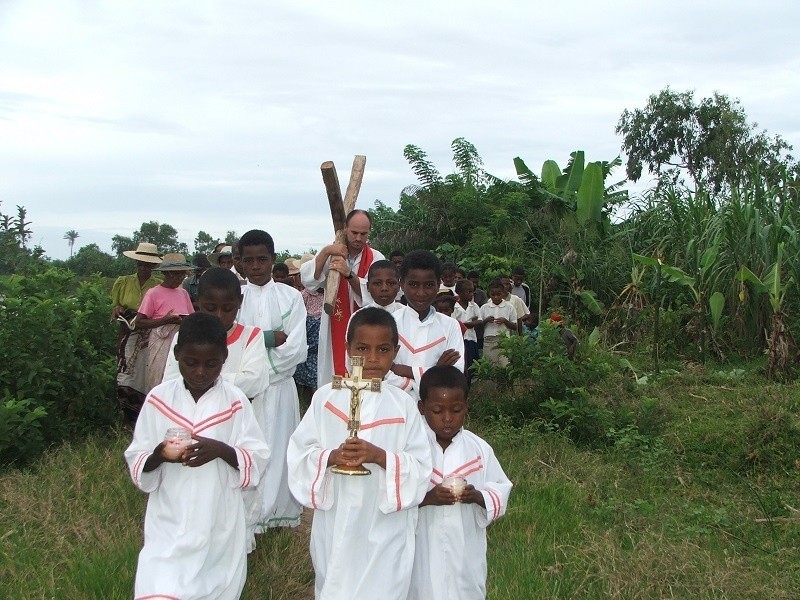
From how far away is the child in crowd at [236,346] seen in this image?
4465 millimetres

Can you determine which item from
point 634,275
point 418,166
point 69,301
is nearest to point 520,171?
point 418,166

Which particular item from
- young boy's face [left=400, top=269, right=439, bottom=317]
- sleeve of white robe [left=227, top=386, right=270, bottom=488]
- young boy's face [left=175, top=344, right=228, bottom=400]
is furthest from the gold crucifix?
young boy's face [left=400, top=269, right=439, bottom=317]

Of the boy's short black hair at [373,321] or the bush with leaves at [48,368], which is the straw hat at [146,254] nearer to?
the bush with leaves at [48,368]

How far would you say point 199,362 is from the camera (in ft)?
12.3

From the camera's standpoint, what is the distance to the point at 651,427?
7715mm

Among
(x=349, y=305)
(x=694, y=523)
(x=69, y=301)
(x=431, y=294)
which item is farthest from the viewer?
(x=69, y=301)

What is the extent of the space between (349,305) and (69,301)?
8.70 ft

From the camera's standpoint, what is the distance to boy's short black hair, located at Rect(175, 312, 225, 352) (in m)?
3.74

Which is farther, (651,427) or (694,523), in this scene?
(651,427)

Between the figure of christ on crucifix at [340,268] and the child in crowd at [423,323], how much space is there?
21.8 inches

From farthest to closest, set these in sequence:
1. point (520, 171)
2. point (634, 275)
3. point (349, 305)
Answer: point (520, 171) → point (634, 275) → point (349, 305)

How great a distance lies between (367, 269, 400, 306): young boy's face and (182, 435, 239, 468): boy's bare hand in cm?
183

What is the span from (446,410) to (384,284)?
5.58 ft

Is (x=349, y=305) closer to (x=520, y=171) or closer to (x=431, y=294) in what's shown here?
(x=431, y=294)
